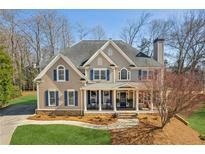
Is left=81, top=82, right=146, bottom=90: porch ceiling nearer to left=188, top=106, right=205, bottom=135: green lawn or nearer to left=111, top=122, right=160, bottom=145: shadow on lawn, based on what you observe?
left=111, top=122, right=160, bottom=145: shadow on lawn

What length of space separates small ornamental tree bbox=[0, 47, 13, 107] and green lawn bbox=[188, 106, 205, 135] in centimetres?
1532

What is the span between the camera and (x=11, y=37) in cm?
3030

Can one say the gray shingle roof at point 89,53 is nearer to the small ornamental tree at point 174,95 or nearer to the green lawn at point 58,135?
the small ornamental tree at point 174,95

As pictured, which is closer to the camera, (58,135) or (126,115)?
(58,135)

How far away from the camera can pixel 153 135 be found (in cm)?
1267

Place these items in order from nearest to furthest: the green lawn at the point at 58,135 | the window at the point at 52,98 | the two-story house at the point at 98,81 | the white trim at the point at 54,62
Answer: the green lawn at the point at 58,135 → the white trim at the point at 54,62 → the two-story house at the point at 98,81 → the window at the point at 52,98

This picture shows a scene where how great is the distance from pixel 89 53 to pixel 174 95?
9589mm

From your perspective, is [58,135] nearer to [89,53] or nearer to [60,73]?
[60,73]

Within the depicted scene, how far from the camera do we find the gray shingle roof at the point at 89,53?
1953cm

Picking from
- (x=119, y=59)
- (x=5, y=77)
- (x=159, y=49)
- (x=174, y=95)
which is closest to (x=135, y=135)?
(x=174, y=95)

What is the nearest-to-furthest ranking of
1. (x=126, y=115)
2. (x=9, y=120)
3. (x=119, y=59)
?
(x=9, y=120) → (x=126, y=115) → (x=119, y=59)

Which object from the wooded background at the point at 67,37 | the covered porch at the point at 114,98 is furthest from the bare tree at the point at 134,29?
the covered porch at the point at 114,98

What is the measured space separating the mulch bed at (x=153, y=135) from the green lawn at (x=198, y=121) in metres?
0.72

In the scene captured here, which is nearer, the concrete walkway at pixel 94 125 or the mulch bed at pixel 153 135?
the mulch bed at pixel 153 135
